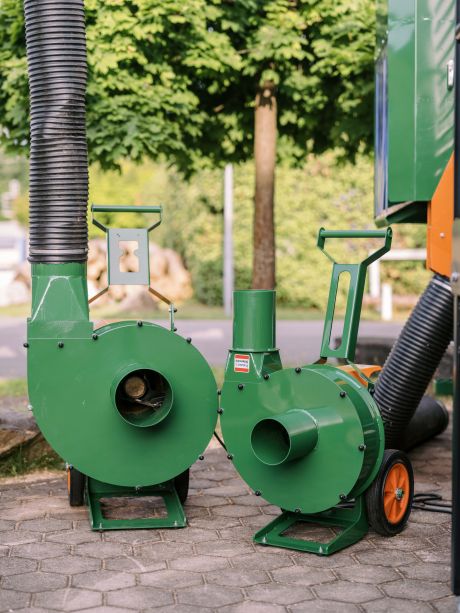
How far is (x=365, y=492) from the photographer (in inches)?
170

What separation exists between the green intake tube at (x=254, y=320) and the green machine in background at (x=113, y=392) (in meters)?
0.29

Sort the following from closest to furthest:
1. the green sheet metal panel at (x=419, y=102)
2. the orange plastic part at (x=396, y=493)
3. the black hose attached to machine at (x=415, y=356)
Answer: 1. the orange plastic part at (x=396, y=493)
2. the green sheet metal panel at (x=419, y=102)
3. the black hose attached to machine at (x=415, y=356)

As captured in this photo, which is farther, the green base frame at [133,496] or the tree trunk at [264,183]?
the tree trunk at [264,183]

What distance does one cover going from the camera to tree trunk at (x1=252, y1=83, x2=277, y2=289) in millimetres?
8914

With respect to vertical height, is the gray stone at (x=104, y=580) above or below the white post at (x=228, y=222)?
below

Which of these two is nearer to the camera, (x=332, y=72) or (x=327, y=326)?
(x=327, y=326)

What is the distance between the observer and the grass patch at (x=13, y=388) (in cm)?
863

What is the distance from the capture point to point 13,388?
29.3ft

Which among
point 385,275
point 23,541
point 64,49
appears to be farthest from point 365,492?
point 385,275

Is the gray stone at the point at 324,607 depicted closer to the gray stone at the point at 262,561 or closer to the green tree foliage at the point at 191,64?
the gray stone at the point at 262,561

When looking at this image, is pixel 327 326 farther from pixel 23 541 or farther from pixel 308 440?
pixel 23 541

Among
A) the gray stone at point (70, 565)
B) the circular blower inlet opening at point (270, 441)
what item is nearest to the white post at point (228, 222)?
the circular blower inlet opening at point (270, 441)

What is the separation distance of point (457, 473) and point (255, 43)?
19.1 feet

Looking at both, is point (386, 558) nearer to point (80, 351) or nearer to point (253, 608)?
point (253, 608)
